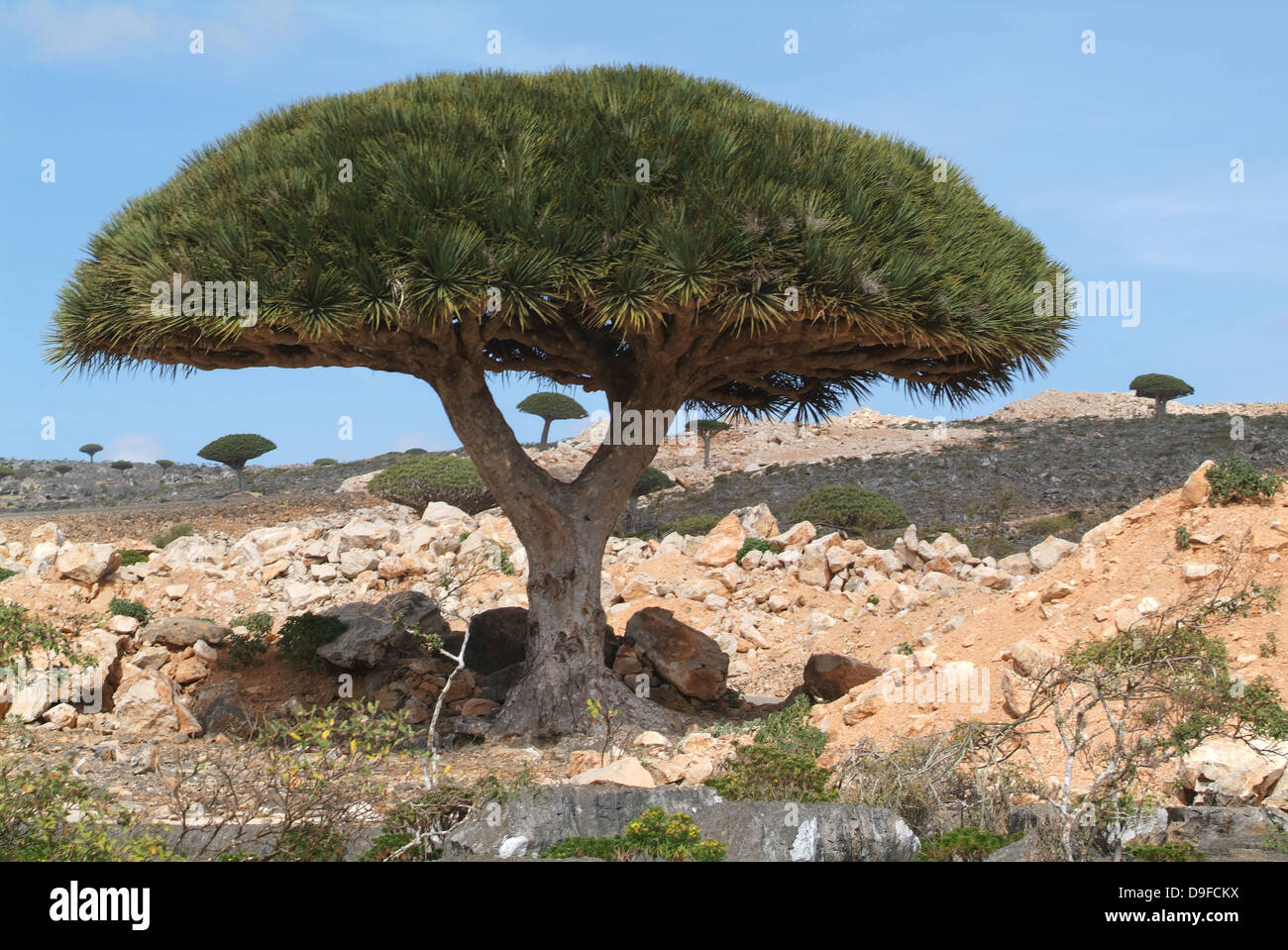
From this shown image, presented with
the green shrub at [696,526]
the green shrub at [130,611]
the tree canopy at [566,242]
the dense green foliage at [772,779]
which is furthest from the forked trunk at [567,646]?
the green shrub at [696,526]

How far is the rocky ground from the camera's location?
1106cm

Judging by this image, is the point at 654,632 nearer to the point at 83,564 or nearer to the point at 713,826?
the point at 713,826

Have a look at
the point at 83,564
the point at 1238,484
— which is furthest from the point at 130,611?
the point at 1238,484

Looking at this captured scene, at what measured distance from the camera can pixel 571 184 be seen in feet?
35.5

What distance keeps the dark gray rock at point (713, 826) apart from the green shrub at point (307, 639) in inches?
307

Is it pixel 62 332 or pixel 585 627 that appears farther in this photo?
pixel 585 627

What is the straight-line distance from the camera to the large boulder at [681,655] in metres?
14.3

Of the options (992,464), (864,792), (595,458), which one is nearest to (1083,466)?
(992,464)

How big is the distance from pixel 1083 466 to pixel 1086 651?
97.4 feet

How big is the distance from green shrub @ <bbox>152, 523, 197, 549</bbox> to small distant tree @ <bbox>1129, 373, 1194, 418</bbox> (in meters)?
42.5

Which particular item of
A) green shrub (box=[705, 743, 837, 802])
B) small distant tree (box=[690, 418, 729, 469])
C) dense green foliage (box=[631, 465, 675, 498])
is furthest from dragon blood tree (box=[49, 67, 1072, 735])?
small distant tree (box=[690, 418, 729, 469])

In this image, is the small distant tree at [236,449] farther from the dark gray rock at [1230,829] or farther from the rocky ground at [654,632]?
the dark gray rock at [1230,829]
